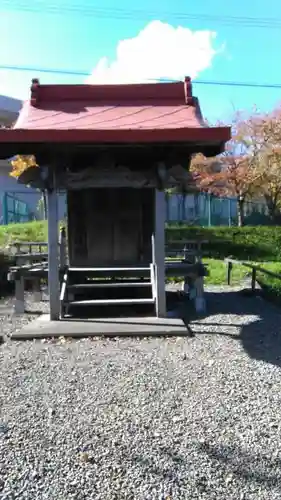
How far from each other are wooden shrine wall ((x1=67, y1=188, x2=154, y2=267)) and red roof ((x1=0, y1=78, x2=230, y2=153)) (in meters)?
1.93

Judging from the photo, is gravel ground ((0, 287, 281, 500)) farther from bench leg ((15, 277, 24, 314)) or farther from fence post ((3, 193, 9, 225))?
fence post ((3, 193, 9, 225))

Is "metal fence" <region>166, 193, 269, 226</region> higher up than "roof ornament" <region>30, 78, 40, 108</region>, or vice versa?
"roof ornament" <region>30, 78, 40, 108</region>

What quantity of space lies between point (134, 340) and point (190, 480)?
3557 mm

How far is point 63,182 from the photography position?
7.61 metres

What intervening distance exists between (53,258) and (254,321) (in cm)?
323

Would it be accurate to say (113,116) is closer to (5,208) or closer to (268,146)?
(5,208)

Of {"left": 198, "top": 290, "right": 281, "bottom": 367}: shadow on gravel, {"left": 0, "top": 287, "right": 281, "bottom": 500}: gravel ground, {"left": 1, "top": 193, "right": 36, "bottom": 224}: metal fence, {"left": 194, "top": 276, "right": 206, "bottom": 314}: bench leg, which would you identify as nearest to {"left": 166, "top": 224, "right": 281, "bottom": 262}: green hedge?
{"left": 1, "top": 193, "right": 36, "bottom": 224}: metal fence

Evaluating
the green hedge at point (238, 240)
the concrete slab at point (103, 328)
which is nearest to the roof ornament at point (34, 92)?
the concrete slab at point (103, 328)

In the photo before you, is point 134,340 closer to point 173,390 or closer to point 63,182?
point 173,390

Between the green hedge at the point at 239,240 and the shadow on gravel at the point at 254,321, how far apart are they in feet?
31.5

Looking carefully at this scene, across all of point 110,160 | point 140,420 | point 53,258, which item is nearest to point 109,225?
point 110,160

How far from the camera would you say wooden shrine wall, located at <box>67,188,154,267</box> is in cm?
962

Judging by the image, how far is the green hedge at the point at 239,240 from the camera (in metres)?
20.8

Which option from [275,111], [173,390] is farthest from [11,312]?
[275,111]
